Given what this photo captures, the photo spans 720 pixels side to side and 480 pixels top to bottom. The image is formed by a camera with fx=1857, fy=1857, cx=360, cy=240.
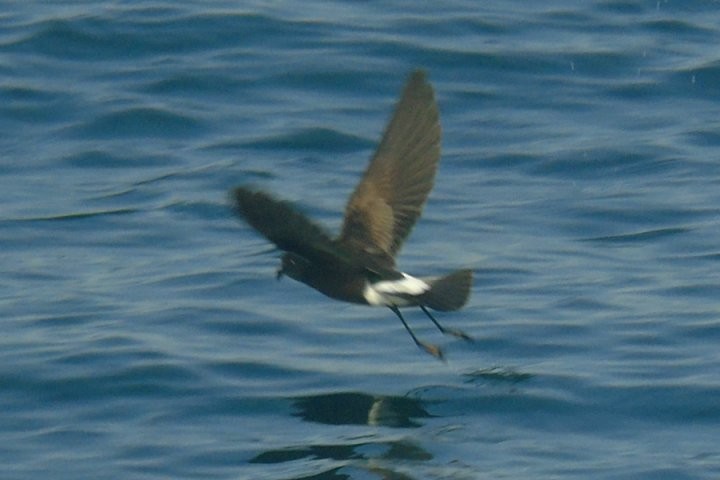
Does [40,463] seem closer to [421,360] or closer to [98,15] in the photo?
[421,360]

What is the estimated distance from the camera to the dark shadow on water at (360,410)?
23.5 feet

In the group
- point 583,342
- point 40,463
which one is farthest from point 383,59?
point 40,463

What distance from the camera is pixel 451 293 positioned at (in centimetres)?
685

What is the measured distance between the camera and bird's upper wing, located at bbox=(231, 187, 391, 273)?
6039 mm

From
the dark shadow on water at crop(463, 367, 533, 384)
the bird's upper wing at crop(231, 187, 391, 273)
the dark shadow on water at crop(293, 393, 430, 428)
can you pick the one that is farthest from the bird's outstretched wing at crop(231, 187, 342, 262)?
the dark shadow on water at crop(463, 367, 533, 384)

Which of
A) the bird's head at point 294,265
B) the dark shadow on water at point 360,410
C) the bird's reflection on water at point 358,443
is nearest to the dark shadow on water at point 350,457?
the bird's reflection on water at point 358,443

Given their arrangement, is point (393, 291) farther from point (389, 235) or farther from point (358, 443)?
point (358, 443)

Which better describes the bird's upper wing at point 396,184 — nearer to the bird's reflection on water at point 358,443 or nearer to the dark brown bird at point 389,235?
the dark brown bird at point 389,235

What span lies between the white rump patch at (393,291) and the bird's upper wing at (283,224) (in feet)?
0.91

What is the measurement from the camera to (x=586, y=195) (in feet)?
34.0

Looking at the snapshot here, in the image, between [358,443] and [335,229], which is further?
[335,229]

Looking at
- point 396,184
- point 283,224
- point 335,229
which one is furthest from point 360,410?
point 335,229

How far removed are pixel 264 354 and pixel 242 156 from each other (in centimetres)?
325

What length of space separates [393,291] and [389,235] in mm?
311
